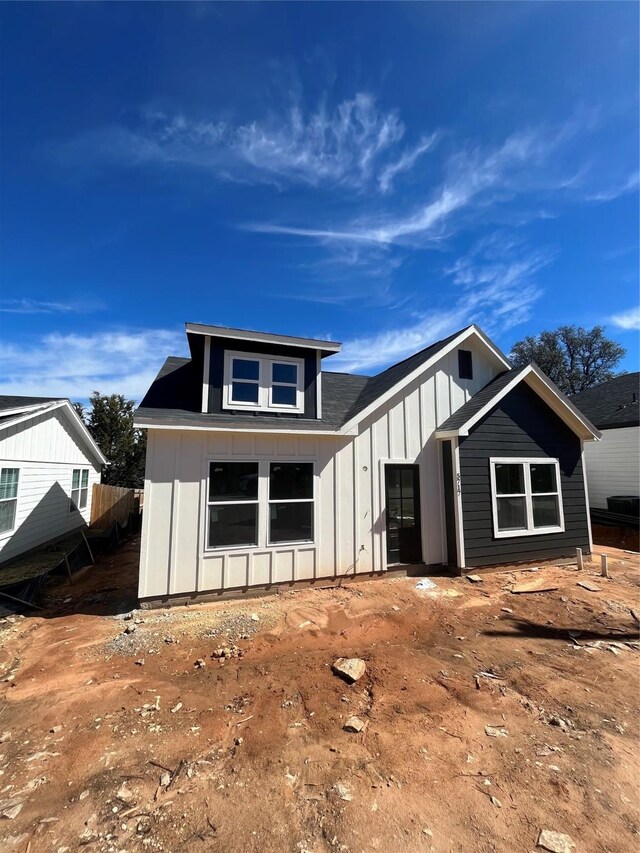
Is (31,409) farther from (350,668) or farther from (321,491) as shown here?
(350,668)

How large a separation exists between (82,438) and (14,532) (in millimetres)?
5201

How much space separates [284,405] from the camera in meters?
8.31

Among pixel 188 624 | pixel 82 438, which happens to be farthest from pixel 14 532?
pixel 188 624

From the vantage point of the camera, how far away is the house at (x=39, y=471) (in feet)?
31.4

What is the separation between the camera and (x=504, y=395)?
361 inches

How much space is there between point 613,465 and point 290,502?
47.6ft

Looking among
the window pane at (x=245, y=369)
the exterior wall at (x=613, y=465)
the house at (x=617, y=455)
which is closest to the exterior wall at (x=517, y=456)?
the window pane at (x=245, y=369)

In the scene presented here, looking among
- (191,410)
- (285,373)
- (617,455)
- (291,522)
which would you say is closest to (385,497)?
(291,522)

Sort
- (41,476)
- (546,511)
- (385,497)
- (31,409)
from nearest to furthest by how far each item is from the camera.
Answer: (385,497) → (546,511) → (31,409) → (41,476)

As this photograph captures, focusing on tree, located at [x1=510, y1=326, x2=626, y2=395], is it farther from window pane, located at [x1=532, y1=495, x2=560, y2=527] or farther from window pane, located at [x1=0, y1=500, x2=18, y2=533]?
window pane, located at [x1=0, y1=500, x2=18, y2=533]

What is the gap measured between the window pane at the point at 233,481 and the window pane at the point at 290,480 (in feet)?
1.23

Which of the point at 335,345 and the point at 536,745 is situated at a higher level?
the point at 335,345

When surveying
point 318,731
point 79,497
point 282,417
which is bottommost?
point 318,731

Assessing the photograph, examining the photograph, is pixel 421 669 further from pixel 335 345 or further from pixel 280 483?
pixel 335 345
